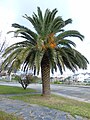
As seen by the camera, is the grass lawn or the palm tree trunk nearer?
the grass lawn

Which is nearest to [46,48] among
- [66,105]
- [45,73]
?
[45,73]

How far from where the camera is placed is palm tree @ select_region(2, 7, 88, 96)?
20438 millimetres

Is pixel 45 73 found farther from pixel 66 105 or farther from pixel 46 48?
pixel 66 105

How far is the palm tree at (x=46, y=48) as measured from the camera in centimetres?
2044

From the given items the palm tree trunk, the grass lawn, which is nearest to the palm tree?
the palm tree trunk

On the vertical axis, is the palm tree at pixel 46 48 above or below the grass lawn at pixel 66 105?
above

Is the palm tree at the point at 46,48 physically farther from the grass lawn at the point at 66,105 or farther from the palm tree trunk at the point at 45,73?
the grass lawn at the point at 66,105

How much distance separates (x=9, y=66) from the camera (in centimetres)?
2162

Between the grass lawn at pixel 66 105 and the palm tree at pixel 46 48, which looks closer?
the grass lawn at pixel 66 105

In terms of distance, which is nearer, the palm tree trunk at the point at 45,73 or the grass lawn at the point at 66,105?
the grass lawn at the point at 66,105

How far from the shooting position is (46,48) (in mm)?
21031

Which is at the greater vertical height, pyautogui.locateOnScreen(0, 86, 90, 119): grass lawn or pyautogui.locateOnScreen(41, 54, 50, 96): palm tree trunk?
pyautogui.locateOnScreen(41, 54, 50, 96): palm tree trunk

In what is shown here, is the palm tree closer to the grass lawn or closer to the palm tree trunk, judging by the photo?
the palm tree trunk

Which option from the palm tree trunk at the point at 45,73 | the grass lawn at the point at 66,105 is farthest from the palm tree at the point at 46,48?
the grass lawn at the point at 66,105
